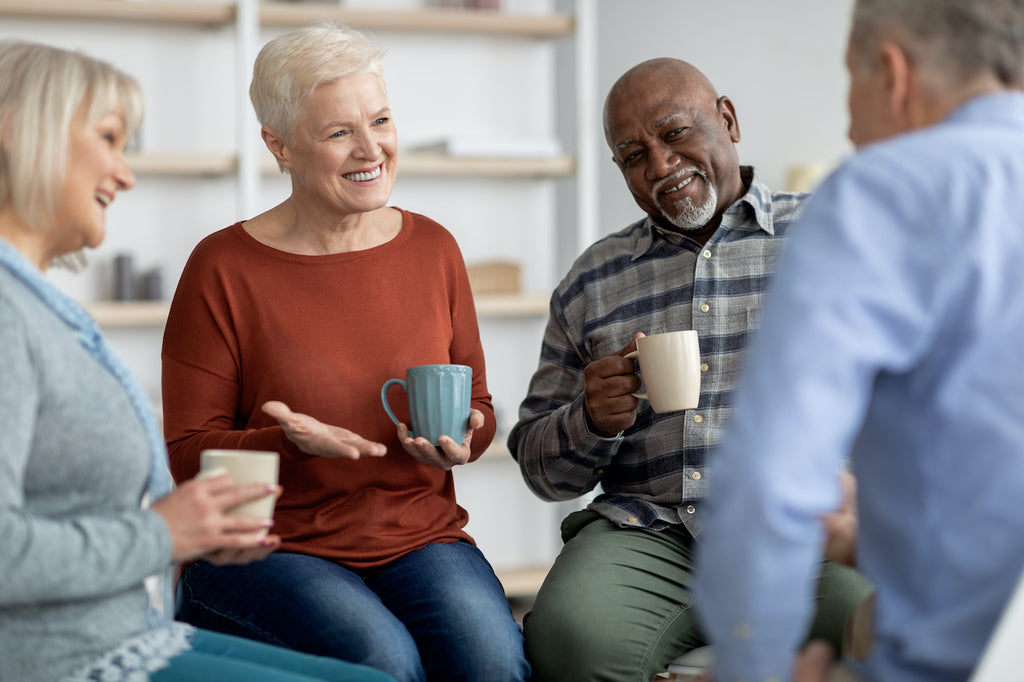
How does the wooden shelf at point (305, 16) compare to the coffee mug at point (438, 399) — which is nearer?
the coffee mug at point (438, 399)

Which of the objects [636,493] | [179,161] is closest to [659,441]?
[636,493]

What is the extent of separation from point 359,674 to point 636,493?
0.75 metres

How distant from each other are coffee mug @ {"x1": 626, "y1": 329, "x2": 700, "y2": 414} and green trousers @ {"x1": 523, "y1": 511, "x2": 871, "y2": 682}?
0.31 meters

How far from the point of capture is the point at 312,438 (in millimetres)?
1505

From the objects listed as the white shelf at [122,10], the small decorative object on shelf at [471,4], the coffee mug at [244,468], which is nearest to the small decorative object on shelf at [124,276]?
the white shelf at [122,10]

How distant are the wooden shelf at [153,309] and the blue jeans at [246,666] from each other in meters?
2.13

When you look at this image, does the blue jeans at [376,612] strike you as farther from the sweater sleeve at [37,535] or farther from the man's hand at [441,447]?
the sweater sleeve at [37,535]

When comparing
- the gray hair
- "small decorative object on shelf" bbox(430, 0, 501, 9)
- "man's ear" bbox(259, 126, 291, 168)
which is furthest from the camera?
"small decorative object on shelf" bbox(430, 0, 501, 9)

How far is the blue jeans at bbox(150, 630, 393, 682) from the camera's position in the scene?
1207 millimetres

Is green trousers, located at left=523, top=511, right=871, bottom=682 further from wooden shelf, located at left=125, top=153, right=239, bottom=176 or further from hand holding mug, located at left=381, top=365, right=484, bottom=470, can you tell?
wooden shelf, located at left=125, top=153, right=239, bottom=176

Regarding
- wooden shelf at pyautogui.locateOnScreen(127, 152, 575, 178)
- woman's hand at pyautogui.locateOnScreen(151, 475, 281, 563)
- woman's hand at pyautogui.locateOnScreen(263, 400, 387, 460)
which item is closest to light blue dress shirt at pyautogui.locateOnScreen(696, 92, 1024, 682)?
woman's hand at pyautogui.locateOnScreen(151, 475, 281, 563)

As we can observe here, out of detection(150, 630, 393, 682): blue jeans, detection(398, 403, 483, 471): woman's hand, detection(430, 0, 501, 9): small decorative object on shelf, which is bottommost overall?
detection(150, 630, 393, 682): blue jeans

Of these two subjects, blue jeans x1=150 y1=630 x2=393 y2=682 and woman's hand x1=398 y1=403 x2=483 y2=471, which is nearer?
blue jeans x1=150 y1=630 x2=393 y2=682

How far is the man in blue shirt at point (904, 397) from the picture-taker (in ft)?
2.90
